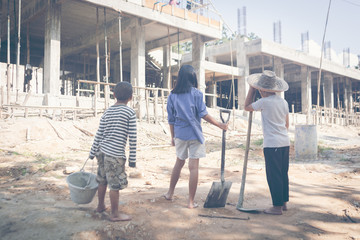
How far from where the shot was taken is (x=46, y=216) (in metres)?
2.66

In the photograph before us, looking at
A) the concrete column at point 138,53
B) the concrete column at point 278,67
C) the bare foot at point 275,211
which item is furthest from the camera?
the concrete column at point 278,67

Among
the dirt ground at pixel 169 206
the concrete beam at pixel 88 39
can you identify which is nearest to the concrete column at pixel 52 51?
the concrete beam at pixel 88 39

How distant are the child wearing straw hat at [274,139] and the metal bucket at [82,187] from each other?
1872mm

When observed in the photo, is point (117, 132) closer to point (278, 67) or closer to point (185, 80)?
point (185, 80)

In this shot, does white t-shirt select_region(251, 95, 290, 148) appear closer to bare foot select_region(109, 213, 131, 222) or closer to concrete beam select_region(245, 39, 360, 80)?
bare foot select_region(109, 213, 131, 222)

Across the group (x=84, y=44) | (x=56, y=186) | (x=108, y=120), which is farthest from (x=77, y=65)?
(x=108, y=120)

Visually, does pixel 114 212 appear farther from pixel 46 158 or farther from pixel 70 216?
pixel 46 158

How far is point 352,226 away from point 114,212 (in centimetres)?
234

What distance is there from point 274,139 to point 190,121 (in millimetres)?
926

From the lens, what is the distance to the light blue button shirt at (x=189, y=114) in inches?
118

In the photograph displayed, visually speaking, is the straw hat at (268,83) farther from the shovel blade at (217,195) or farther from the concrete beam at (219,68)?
the concrete beam at (219,68)

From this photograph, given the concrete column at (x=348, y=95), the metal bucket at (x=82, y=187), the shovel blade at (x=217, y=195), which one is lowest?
the shovel blade at (x=217, y=195)

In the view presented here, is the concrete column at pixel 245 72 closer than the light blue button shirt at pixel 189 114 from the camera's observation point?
No

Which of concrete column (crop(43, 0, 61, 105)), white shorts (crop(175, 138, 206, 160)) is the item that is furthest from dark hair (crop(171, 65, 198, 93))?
concrete column (crop(43, 0, 61, 105))
